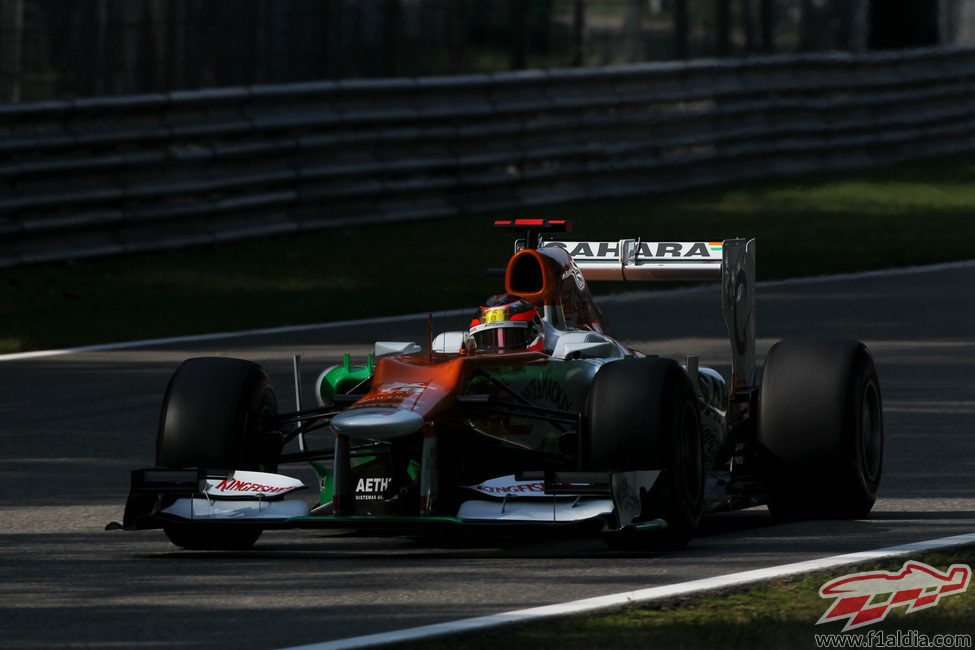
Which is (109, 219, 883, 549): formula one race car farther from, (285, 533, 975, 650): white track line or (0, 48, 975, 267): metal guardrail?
(0, 48, 975, 267): metal guardrail

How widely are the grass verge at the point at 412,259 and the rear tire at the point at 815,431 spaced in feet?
23.0

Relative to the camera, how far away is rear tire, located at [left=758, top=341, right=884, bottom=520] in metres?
7.72

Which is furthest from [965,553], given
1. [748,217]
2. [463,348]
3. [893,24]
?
[893,24]

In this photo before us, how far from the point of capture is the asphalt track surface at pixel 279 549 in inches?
236

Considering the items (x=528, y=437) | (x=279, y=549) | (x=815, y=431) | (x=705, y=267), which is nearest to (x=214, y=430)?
(x=279, y=549)

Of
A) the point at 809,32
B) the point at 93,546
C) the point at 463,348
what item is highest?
the point at 809,32

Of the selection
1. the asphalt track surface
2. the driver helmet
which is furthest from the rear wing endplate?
the driver helmet

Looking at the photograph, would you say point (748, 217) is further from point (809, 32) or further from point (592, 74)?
point (809, 32)

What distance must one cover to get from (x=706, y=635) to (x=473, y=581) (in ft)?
3.94

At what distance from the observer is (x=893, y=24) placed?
26734 mm

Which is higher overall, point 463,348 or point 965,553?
point 463,348

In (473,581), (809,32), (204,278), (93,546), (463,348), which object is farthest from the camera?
(809,32)

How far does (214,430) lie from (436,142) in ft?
41.8

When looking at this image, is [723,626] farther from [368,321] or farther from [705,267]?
[368,321]
